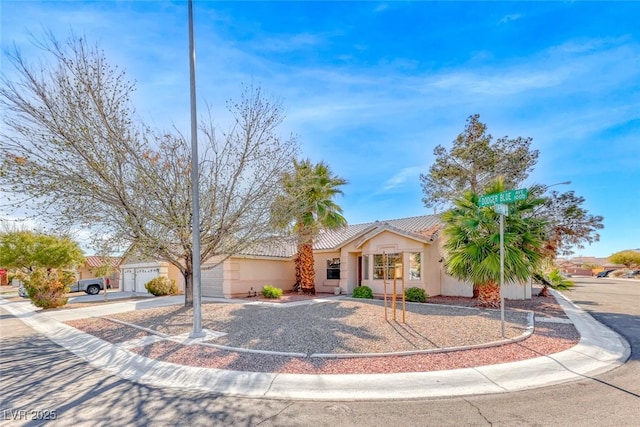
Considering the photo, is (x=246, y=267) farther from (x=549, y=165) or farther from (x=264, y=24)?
(x=549, y=165)

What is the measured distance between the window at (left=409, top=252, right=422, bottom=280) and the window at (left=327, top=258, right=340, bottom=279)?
5.64 m

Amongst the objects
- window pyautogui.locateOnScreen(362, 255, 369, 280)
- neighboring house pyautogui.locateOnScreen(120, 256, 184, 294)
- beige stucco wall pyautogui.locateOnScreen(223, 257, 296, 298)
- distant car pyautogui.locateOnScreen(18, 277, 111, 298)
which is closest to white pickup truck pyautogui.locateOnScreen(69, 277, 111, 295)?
distant car pyautogui.locateOnScreen(18, 277, 111, 298)

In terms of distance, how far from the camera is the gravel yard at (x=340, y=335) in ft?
22.7

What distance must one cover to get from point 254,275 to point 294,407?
16.3 meters

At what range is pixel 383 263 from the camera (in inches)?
721

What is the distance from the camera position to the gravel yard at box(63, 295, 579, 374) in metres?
6.92

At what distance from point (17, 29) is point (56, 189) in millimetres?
4371

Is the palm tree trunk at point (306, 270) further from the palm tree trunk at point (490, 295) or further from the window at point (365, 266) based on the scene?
the palm tree trunk at point (490, 295)

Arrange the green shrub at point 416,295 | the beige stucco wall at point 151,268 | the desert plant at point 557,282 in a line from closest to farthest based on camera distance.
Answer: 1. the green shrub at point 416,295
2. the desert plant at point 557,282
3. the beige stucco wall at point 151,268

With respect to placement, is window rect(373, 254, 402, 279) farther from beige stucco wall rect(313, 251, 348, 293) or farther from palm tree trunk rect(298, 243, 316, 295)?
palm tree trunk rect(298, 243, 316, 295)

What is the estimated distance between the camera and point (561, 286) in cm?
1847

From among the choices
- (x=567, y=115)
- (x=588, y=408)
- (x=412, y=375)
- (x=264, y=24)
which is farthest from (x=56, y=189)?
(x=567, y=115)

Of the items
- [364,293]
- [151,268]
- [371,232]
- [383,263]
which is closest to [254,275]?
[364,293]

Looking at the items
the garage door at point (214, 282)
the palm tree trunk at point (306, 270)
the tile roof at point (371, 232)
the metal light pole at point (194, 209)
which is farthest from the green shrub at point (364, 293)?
the metal light pole at point (194, 209)
